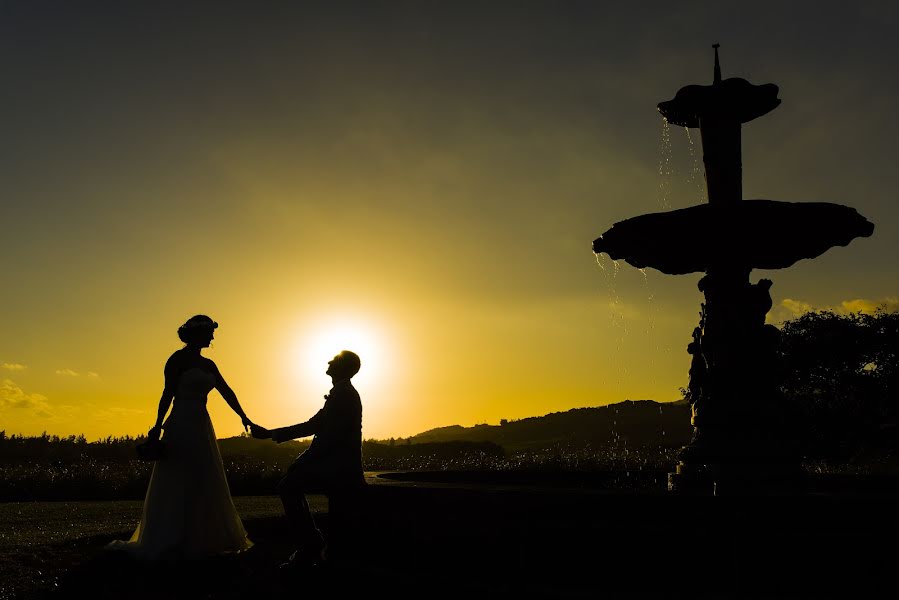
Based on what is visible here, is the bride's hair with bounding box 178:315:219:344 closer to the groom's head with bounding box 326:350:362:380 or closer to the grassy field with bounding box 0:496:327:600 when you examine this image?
the groom's head with bounding box 326:350:362:380

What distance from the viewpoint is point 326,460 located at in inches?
242

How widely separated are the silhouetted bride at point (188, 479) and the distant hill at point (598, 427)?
2261 inches

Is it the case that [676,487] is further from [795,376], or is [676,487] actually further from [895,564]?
[795,376]

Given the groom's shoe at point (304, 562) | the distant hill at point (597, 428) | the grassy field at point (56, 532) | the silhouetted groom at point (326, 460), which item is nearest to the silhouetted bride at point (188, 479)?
the grassy field at point (56, 532)

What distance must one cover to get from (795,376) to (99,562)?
2914 cm

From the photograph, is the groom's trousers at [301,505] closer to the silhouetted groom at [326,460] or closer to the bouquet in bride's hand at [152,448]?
the silhouetted groom at [326,460]

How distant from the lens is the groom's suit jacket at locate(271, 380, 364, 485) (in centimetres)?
612

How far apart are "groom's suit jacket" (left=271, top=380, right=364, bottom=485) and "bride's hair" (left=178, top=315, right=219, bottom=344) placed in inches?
68.6

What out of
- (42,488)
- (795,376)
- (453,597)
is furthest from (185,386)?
(795,376)

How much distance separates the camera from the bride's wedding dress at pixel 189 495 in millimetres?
6898

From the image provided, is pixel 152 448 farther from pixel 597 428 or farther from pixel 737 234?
pixel 597 428

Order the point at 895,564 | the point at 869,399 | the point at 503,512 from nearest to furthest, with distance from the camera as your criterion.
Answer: the point at 895,564
the point at 503,512
the point at 869,399

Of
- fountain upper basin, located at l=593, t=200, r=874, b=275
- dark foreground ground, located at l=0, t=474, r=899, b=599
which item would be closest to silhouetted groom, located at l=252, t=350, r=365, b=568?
dark foreground ground, located at l=0, t=474, r=899, b=599

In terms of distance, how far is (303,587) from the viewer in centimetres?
600
